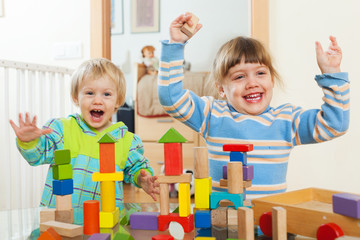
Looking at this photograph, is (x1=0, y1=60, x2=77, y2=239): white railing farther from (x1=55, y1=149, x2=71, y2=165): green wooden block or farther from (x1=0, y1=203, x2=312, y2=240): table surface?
(x1=55, y1=149, x2=71, y2=165): green wooden block

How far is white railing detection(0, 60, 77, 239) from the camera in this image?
1.96m

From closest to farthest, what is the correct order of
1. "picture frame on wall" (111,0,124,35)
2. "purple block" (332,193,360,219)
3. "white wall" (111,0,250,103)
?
"purple block" (332,193,360,219)
"white wall" (111,0,250,103)
"picture frame on wall" (111,0,124,35)

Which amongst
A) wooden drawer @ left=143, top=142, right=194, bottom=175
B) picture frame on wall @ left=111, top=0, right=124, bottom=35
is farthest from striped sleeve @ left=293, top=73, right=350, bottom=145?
picture frame on wall @ left=111, top=0, right=124, bottom=35

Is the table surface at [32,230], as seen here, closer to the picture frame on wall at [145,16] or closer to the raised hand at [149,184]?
the raised hand at [149,184]

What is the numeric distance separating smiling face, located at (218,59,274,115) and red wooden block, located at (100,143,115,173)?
17.1 inches

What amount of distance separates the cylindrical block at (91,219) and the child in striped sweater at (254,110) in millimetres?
344

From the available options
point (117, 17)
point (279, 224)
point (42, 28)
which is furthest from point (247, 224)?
point (117, 17)

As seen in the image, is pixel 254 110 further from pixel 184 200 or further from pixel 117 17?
pixel 117 17

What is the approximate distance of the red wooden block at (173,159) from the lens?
2.06ft

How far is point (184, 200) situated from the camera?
0.62 m

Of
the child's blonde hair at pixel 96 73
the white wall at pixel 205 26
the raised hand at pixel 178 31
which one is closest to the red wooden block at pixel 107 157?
the raised hand at pixel 178 31

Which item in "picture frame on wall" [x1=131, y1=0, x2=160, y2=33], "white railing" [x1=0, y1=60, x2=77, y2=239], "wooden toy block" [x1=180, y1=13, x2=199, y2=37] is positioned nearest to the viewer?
"wooden toy block" [x1=180, y1=13, x2=199, y2=37]

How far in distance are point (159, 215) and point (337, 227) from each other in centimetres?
28

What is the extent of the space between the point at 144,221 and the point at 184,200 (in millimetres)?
83
